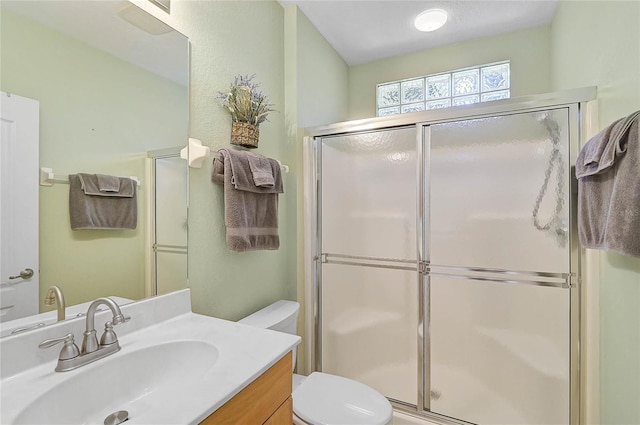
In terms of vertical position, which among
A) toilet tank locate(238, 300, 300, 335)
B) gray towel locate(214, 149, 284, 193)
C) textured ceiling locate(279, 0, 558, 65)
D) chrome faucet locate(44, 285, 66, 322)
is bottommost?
toilet tank locate(238, 300, 300, 335)

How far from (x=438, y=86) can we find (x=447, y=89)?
76 mm

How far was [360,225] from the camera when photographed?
1818 millimetres

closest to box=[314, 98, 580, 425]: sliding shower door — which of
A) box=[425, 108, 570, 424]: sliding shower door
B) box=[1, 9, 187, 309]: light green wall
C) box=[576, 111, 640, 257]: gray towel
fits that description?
box=[425, 108, 570, 424]: sliding shower door

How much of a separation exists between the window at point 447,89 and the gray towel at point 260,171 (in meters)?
1.54

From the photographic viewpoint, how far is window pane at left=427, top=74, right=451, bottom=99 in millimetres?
2379

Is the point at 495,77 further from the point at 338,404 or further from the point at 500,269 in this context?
the point at 338,404

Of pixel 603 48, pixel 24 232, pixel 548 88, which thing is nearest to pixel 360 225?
pixel 603 48

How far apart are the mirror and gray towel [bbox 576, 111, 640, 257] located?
150cm

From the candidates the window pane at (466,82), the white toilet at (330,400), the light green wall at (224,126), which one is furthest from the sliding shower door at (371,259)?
the window pane at (466,82)

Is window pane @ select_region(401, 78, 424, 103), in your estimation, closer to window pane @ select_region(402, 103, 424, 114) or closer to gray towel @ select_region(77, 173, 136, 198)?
window pane @ select_region(402, 103, 424, 114)

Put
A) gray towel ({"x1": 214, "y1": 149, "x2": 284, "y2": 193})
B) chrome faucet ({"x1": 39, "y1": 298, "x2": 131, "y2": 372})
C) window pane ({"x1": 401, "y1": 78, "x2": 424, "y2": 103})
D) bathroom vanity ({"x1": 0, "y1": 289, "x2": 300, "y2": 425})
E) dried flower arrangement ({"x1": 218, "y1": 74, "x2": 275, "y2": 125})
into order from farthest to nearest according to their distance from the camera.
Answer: window pane ({"x1": 401, "y1": 78, "x2": 424, "y2": 103}), dried flower arrangement ({"x1": 218, "y1": 74, "x2": 275, "y2": 125}), gray towel ({"x1": 214, "y1": 149, "x2": 284, "y2": 193}), chrome faucet ({"x1": 39, "y1": 298, "x2": 131, "y2": 372}), bathroom vanity ({"x1": 0, "y1": 289, "x2": 300, "y2": 425})

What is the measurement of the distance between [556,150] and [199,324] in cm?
171

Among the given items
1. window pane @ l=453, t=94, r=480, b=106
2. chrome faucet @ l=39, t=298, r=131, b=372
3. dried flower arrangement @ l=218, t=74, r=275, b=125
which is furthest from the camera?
window pane @ l=453, t=94, r=480, b=106

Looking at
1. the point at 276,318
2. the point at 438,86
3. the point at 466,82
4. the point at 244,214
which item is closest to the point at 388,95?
the point at 438,86
